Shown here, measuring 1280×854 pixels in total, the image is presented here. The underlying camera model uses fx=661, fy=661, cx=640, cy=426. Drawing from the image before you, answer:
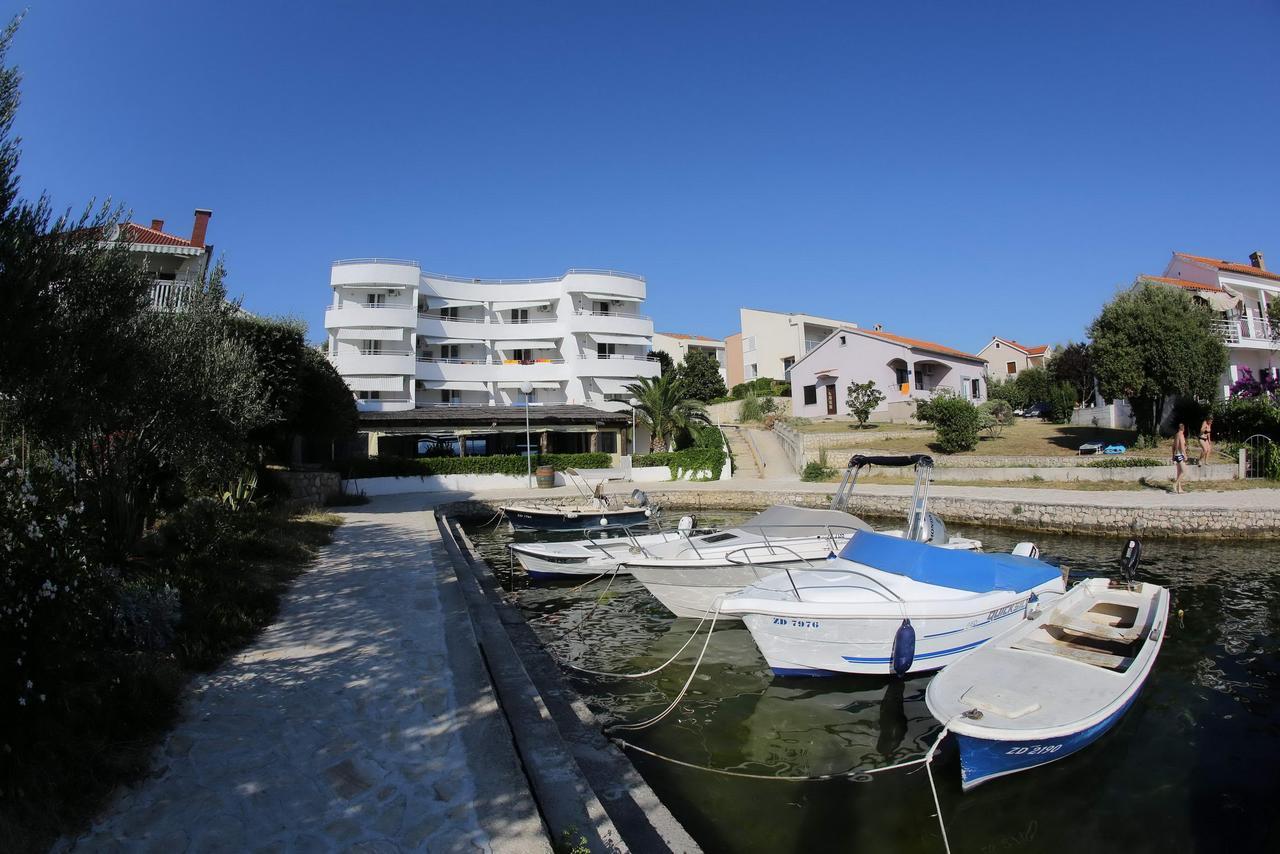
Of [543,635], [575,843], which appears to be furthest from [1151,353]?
[575,843]

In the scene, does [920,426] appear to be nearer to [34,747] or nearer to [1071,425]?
[1071,425]

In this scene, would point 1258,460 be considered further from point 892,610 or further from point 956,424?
point 892,610

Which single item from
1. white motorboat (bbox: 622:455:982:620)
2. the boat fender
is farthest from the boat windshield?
white motorboat (bbox: 622:455:982:620)

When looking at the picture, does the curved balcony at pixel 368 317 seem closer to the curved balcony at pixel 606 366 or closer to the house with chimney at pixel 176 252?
the curved balcony at pixel 606 366

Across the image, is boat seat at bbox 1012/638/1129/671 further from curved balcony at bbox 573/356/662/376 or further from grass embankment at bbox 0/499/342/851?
curved balcony at bbox 573/356/662/376

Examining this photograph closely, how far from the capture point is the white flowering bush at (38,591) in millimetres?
4250

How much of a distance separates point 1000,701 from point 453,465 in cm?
2974

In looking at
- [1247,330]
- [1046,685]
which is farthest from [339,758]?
[1247,330]

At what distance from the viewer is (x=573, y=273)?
4969 cm

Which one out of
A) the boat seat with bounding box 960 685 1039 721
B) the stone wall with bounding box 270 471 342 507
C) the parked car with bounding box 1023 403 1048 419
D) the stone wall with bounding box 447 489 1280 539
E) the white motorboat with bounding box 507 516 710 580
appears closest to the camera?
the boat seat with bounding box 960 685 1039 721

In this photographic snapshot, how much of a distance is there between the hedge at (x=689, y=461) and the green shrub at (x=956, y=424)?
10.8m

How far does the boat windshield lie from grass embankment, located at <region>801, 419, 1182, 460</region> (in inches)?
797

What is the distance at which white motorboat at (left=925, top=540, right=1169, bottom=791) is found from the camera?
5527mm

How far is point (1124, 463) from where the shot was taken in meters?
22.5
